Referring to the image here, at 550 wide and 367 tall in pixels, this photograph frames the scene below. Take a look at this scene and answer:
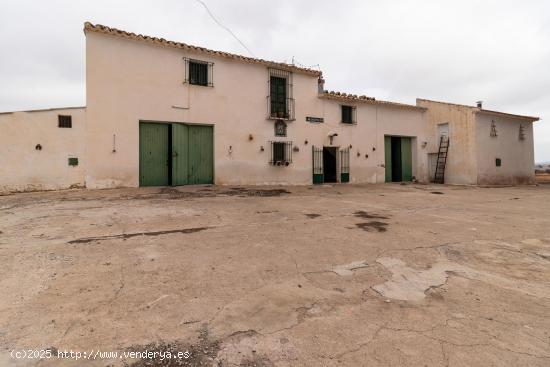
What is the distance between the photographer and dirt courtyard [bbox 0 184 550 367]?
180 centimetres

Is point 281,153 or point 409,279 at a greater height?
point 281,153

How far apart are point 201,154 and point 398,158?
12.1 meters

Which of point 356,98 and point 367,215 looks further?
point 356,98

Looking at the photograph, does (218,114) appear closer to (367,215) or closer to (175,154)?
(175,154)

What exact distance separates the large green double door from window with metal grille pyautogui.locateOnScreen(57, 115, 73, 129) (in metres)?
2.19

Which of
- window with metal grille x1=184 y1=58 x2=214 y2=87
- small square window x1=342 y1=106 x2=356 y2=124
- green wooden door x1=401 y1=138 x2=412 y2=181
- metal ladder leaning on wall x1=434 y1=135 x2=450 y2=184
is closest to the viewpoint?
window with metal grille x1=184 y1=58 x2=214 y2=87

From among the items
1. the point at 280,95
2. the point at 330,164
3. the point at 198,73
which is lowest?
the point at 330,164

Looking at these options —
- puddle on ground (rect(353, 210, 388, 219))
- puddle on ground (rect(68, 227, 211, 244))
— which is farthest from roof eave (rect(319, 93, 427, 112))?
puddle on ground (rect(68, 227, 211, 244))

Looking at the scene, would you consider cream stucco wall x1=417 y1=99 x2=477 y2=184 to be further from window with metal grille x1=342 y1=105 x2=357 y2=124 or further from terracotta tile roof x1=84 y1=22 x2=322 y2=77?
terracotta tile roof x1=84 y1=22 x2=322 y2=77

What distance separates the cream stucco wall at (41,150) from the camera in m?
9.04

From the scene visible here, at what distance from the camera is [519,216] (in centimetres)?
Result: 645

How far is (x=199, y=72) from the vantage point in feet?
39.1

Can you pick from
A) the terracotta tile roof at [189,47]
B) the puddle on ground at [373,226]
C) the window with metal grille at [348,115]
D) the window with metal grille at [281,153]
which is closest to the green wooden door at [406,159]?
the window with metal grille at [348,115]

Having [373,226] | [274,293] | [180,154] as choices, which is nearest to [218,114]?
[180,154]
